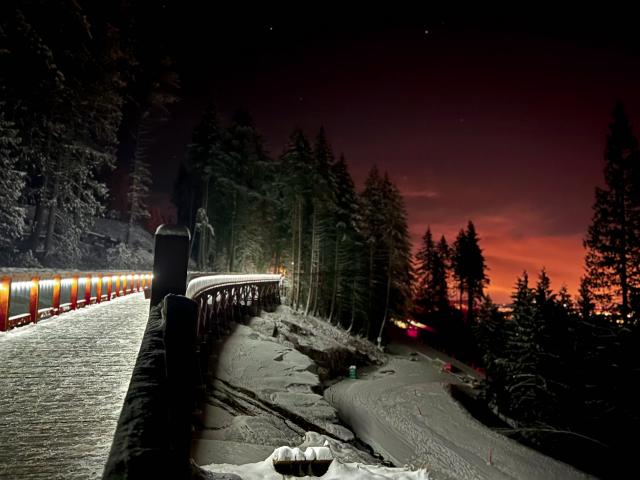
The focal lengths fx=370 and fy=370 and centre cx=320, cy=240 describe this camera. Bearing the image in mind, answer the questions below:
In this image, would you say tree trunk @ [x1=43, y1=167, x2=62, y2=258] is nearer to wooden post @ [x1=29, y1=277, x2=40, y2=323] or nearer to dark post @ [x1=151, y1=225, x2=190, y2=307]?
wooden post @ [x1=29, y1=277, x2=40, y2=323]

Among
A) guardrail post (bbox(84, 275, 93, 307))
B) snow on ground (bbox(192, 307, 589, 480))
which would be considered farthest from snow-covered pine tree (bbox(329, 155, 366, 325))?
guardrail post (bbox(84, 275, 93, 307))

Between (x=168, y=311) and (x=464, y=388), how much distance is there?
3416cm

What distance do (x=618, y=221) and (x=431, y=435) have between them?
18.3 m

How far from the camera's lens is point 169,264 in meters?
8.20

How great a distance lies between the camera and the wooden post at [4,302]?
8925 mm

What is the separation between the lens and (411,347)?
44.0m

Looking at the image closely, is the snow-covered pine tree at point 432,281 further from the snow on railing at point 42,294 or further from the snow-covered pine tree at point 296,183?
the snow on railing at point 42,294

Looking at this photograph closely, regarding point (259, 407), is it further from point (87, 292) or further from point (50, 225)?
point (50, 225)

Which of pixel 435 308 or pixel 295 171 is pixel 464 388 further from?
pixel 435 308

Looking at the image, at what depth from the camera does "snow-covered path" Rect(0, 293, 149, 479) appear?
3312 mm

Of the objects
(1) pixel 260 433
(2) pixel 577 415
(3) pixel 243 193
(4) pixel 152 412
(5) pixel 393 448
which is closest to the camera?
(4) pixel 152 412

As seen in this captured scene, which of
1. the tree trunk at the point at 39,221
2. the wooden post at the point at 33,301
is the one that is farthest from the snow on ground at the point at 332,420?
A: the tree trunk at the point at 39,221

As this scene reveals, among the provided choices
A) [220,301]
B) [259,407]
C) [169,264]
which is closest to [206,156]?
[220,301]

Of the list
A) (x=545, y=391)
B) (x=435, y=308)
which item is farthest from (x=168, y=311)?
(x=435, y=308)
